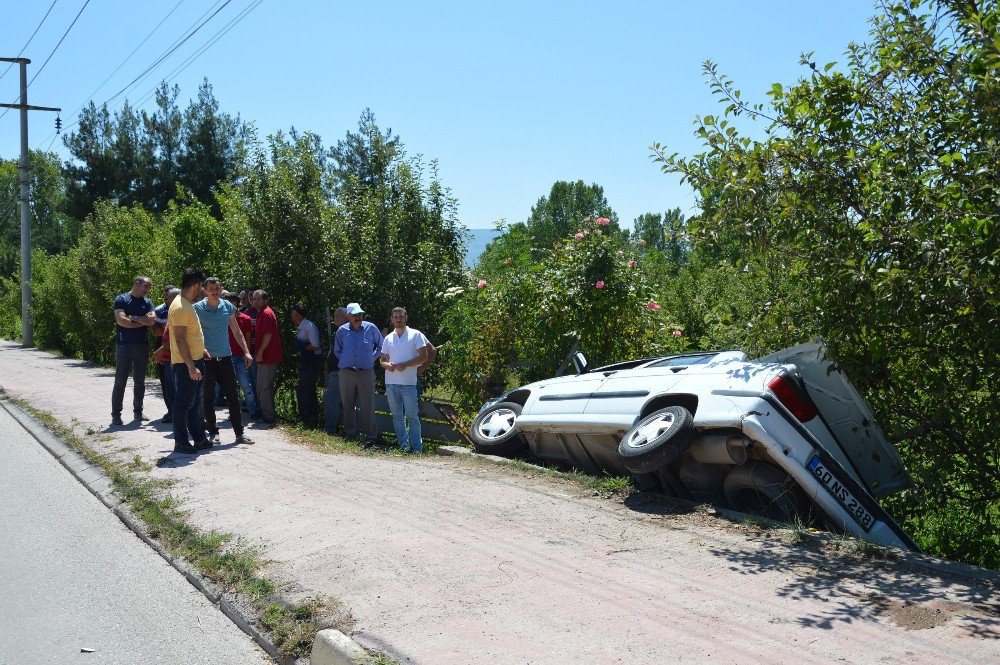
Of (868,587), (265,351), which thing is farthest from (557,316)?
(868,587)

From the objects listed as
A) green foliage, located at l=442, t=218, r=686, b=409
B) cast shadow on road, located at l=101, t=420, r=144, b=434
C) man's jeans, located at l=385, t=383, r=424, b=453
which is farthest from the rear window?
cast shadow on road, located at l=101, t=420, r=144, b=434

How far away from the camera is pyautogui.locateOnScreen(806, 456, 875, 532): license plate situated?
6.11 m

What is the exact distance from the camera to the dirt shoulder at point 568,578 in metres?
4.31

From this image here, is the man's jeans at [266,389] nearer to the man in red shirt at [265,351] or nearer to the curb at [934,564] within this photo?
the man in red shirt at [265,351]

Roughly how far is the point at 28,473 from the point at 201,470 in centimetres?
230

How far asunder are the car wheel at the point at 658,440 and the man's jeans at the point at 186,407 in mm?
5206

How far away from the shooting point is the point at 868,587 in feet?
16.7

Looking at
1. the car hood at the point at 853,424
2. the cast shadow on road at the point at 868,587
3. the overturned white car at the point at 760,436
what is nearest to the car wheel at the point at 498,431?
the overturned white car at the point at 760,436

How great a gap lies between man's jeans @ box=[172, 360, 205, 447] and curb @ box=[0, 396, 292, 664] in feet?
3.01

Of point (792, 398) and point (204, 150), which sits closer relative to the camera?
point (792, 398)

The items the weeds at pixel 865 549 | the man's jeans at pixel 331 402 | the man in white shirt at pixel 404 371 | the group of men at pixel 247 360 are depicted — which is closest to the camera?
the weeds at pixel 865 549

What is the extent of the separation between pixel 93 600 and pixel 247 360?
552 centimetres

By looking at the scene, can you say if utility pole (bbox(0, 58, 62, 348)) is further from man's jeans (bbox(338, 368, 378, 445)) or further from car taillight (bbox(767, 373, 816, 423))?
car taillight (bbox(767, 373, 816, 423))

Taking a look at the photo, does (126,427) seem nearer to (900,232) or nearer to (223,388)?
(223,388)
